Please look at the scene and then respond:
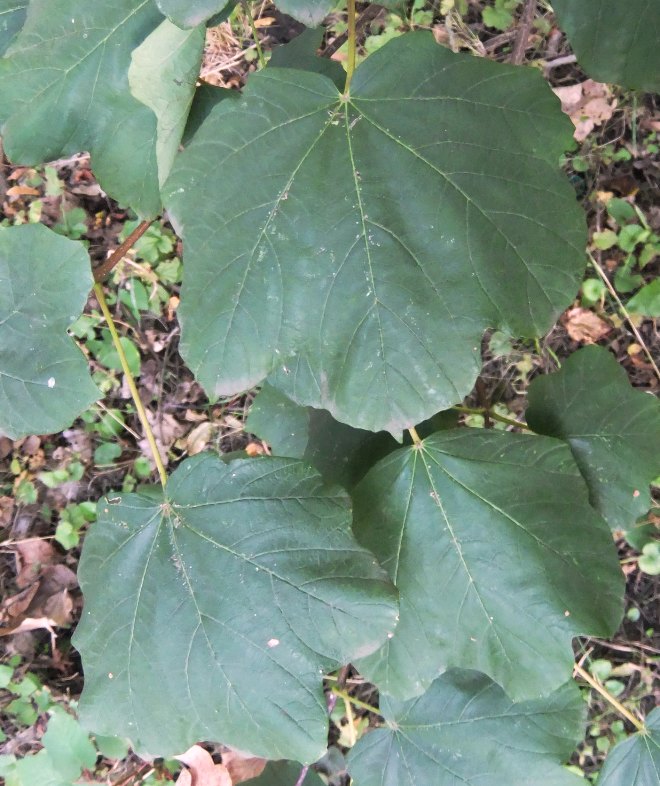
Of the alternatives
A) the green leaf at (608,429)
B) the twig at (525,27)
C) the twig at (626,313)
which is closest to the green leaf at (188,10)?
the twig at (525,27)

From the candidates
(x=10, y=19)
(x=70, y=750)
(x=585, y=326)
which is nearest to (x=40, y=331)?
(x=10, y=19)

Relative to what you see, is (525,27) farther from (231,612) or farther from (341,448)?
(231,612)

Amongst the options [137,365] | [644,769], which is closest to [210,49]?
[137,365]

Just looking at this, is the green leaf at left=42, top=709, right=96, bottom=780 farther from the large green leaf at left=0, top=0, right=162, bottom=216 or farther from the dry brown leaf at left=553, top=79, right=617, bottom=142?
the dry brown leaf at left=553, top=79, right=617, bottom=142

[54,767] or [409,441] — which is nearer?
[409,441]

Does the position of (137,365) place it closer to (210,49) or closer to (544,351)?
(210,49)

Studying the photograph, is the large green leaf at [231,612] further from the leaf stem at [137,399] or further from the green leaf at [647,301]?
the green leaf at [647,301]
